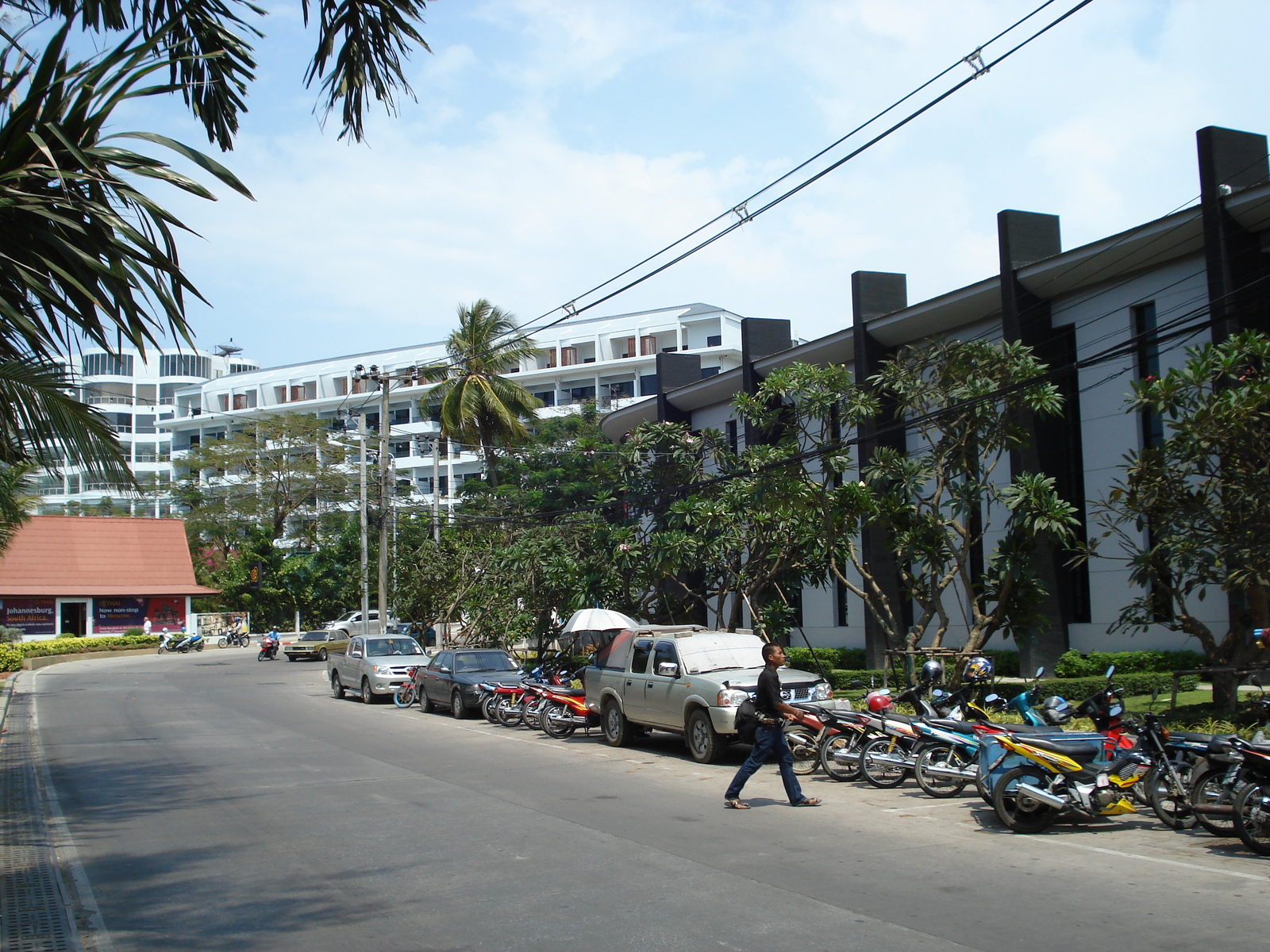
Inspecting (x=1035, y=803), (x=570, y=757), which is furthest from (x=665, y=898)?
(x=570, y=757)

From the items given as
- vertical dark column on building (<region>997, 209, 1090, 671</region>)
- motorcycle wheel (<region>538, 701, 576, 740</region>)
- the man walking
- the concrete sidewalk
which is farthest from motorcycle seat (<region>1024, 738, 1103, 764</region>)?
vertical dark column on building (<region>997, 209, 1090, 671</region>)

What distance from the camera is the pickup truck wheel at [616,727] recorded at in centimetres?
1719

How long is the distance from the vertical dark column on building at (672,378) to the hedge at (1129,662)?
17711 millimetres

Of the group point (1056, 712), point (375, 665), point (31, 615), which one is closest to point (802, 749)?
point (1056, 712)

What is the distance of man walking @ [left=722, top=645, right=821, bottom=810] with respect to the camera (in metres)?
11.0

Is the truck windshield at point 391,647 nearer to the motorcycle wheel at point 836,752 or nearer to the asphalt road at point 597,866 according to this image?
the asphalt road at point 597,866

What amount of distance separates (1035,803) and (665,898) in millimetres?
4119

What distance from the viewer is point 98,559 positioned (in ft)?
184

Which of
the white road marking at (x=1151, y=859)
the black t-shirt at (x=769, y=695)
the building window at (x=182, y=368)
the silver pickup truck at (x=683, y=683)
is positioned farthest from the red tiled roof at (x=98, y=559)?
the building window at (x=182, y=368)

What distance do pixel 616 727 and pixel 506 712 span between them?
4.34 m

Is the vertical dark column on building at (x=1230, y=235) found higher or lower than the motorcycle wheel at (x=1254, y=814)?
higher

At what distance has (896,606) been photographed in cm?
2969

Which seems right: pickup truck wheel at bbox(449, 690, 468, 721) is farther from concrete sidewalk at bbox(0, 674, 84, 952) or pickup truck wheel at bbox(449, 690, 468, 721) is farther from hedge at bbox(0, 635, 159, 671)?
hedge at bbox(0, 635, 159, 671)

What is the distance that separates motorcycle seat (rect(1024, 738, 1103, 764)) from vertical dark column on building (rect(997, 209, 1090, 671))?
1471cm
